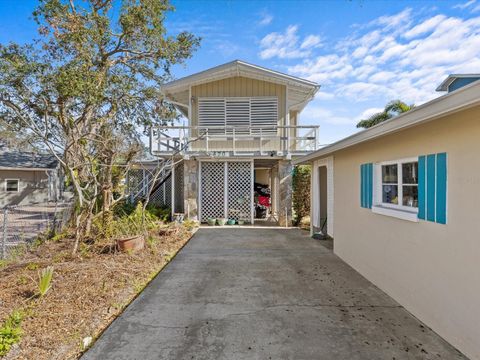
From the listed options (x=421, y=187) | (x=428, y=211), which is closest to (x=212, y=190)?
(x=421, y=187)

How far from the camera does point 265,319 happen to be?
3561 mm

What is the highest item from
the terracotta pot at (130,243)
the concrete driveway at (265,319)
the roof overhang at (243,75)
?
the roof overhang at (243,75)

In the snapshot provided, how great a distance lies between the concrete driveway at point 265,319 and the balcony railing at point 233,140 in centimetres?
624

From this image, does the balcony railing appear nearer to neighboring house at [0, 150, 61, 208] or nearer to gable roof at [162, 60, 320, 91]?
gable roof at [162, 60, 320, 91]

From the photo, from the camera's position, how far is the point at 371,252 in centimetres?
492

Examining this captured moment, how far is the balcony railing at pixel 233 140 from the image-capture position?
11180 mm

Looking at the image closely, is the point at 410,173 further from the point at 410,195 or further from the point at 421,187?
the point at 421,187

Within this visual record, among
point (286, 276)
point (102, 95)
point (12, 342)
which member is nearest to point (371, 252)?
point (286, 276)

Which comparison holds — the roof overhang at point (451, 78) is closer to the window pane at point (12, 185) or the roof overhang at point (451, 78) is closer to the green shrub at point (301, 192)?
the green shrub at point (301, 192)

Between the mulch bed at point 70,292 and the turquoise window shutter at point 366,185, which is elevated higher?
the turquoise window shutter at point 366,185

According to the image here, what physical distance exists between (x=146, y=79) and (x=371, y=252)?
12.1 metres

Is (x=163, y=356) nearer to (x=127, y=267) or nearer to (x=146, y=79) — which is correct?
(x=127, y=267)

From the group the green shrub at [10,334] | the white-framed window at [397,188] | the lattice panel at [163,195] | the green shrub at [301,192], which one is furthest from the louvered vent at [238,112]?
the green shrub at [10,334]

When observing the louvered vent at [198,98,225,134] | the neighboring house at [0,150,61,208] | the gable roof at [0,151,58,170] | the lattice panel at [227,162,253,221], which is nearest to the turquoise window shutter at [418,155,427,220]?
the lattice panel at [227,162,253,221]
